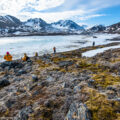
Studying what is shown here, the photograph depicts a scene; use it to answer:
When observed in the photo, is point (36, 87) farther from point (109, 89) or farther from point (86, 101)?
point (109, 89)

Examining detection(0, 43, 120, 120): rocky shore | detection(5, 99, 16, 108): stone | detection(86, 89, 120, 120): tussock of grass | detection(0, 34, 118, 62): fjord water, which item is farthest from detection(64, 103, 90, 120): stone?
detection(0, 34, 118, 62): fjord water

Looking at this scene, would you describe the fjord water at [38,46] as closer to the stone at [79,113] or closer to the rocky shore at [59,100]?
the rocky shore at [59,100]

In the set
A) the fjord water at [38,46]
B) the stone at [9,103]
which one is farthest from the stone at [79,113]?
the fjord water at [38,46]

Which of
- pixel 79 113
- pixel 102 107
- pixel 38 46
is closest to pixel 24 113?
pixel 79 113

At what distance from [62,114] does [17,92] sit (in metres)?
4.12

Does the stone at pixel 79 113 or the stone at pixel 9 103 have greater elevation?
the stone at pixel 79 113

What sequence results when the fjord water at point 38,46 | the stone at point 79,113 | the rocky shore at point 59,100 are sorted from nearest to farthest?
the stone at point 79,113
the rocky shore at point 59,100
the fjord water at point 38,46

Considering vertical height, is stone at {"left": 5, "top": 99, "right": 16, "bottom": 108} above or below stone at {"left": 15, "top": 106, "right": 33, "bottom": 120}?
below

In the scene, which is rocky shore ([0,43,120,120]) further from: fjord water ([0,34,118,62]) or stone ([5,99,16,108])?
fjord water ([0,34,118,62])

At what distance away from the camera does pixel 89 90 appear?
21.9 ft

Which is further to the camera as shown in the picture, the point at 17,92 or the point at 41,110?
the point at 17,92

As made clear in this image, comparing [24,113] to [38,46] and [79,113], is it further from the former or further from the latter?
[38,46]

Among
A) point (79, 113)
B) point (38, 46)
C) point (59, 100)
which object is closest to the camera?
point (79, 113)

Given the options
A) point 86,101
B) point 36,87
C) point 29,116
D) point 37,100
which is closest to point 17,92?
point 36,87
